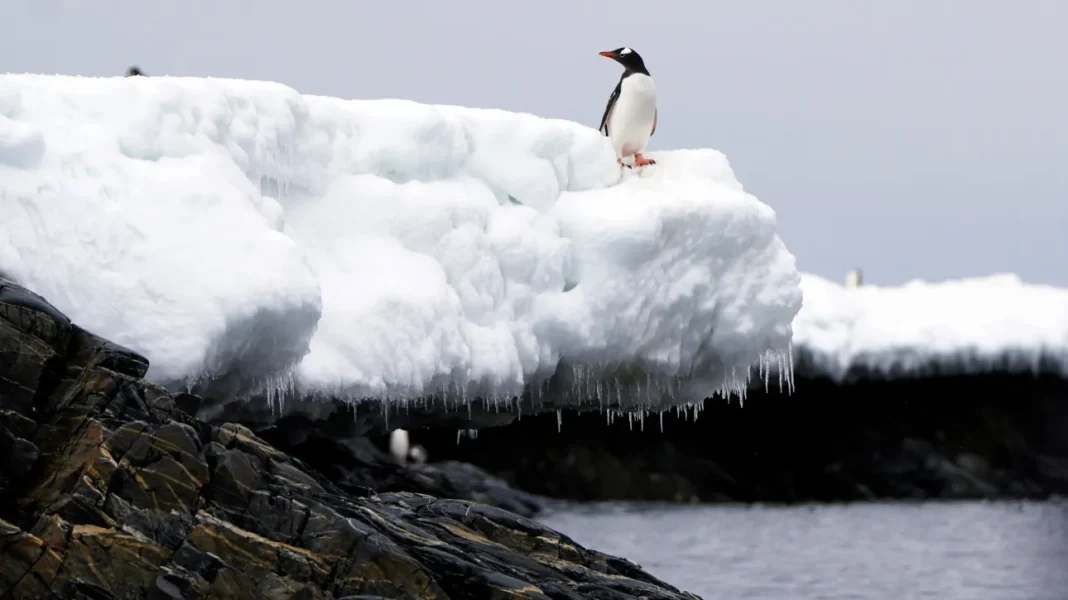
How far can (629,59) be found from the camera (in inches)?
501

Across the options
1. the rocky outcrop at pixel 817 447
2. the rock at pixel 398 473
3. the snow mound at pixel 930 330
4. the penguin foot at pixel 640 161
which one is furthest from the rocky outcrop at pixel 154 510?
the rocky outcrop at pixel 817 447

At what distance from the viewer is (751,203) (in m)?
11.6

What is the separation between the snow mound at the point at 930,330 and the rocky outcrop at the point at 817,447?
192 cm

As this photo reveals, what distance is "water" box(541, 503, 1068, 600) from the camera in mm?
13727

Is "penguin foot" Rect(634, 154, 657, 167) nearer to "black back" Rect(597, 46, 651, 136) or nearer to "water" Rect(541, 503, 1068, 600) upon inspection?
"black back" Rect(597, 46, 651, 136)

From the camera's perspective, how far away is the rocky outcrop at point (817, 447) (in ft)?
81.9

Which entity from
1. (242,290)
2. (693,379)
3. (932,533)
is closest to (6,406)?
(242,290)

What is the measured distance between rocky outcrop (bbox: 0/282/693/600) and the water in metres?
7.19

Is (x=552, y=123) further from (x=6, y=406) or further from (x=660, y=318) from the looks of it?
(x=6, y=406)

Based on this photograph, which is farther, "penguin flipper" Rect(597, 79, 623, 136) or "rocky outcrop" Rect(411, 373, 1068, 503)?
"rocky outcrop" Rect(411, 373, 1068, 503)

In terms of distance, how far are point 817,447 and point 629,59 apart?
1482 centimetres

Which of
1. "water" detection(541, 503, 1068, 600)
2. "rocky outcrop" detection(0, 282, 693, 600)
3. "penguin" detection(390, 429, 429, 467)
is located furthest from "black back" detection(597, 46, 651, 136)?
"penguin" detection(390, 429, 429, 467)

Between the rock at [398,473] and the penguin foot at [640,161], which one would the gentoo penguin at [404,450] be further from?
the penguin foot at [640,161]

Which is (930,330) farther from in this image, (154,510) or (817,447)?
(154,510)
